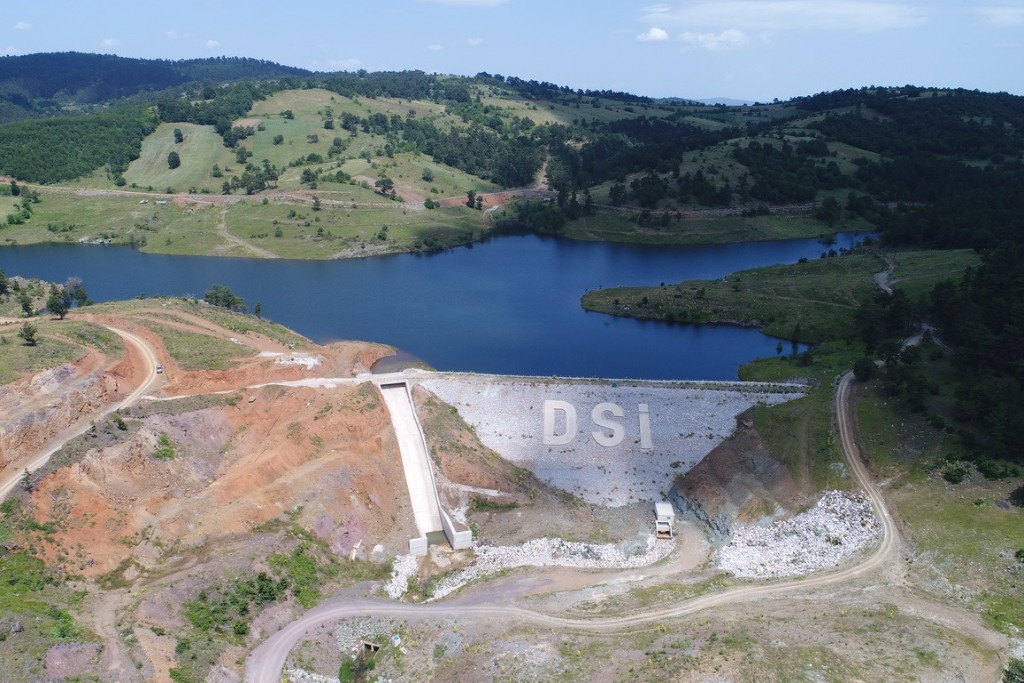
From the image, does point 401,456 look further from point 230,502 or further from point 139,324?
point 139,324

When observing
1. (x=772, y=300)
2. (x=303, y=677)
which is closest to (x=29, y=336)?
(x=303, y=677)

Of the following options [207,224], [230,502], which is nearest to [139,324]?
[230,502]

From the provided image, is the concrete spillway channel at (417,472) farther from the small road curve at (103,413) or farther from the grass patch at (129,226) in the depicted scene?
the grass patch at (129,226)

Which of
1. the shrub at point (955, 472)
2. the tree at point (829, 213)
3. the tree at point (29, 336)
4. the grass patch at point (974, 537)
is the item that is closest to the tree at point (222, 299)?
the tree at point (29, 336)

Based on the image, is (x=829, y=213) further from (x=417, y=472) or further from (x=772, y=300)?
(x=417, y=472)

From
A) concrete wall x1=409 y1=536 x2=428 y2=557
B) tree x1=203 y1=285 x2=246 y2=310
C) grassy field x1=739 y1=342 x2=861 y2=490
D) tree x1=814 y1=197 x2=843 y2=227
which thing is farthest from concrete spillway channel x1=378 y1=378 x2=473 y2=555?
tree x1=814 y1=197 x2=843 y2=227

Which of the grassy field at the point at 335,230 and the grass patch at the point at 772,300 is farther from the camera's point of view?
the grassy field at the point at 335,230
